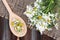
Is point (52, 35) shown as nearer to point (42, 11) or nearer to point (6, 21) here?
point (42, 11)

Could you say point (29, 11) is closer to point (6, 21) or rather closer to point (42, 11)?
point (42, 11)

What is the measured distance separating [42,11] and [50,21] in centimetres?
7

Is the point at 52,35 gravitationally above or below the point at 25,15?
below

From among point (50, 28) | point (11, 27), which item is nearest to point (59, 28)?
point (50, 28)

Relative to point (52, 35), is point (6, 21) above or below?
above

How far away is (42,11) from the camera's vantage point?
1.05 metres

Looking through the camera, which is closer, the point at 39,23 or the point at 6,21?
the point at 39,23

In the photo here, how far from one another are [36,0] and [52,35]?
213 millimetres

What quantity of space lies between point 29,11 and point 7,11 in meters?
0.16

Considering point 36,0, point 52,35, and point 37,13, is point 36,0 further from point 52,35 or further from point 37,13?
point 52,35

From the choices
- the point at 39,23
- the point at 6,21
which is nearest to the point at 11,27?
the point at 6,21

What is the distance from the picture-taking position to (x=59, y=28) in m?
1.05

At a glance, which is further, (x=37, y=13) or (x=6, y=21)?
(x=6, y=21)

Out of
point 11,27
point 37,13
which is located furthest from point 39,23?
point 11,27
